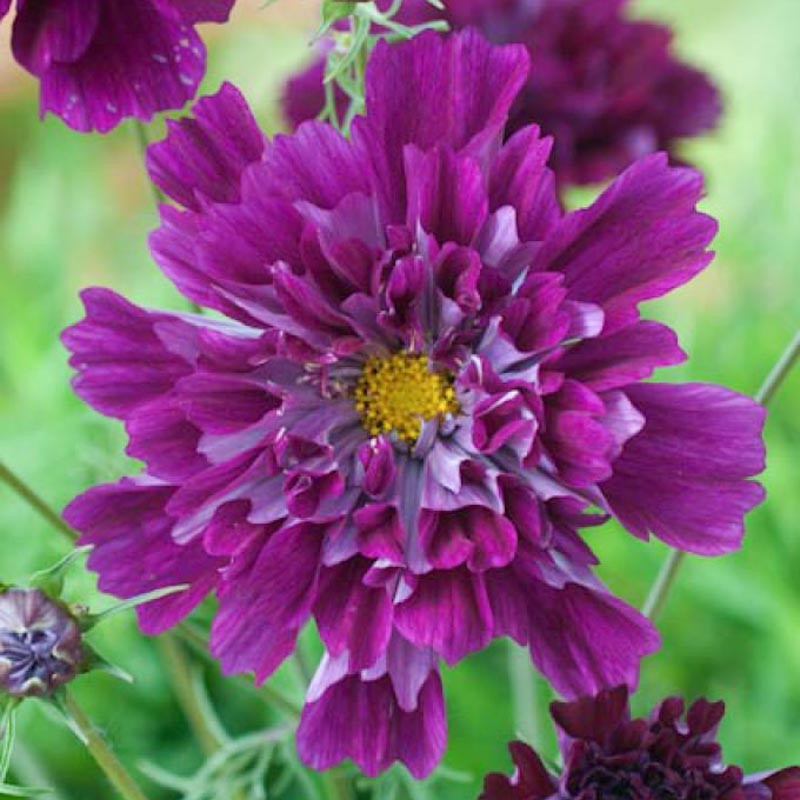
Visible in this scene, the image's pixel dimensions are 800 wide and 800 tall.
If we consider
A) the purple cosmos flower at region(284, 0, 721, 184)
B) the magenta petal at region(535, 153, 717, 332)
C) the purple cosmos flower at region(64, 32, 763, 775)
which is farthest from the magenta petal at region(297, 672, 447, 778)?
the purple cosmos flower at region(284, 0, 721, 184)

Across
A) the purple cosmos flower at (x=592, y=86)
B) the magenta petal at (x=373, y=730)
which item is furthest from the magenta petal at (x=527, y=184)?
the purple cosmos flower at (x=592, y=86)

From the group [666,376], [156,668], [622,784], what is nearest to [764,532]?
[666,376]

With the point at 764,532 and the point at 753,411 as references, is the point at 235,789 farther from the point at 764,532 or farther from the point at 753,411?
the point at 764,532

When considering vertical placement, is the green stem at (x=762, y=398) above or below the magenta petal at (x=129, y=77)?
below

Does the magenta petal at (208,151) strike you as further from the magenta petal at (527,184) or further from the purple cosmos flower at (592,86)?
the purple cosmos flower at (592,86)

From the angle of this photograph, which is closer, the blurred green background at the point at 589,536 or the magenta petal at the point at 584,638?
the magenta petal at the point at 584,638

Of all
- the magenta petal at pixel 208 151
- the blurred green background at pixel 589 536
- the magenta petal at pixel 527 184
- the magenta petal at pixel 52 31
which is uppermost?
the magenta petal at pixel 52 31

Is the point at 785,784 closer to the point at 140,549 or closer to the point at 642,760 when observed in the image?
the point at 642,760

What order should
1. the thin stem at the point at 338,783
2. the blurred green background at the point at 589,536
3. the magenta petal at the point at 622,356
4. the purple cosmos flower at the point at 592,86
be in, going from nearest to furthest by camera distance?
the magenta petal at the point at 622,356, the thin stem at the point at 338,783, the purple cosmos flower at the point at 592,86, the blurred green background at the point at 589,536
